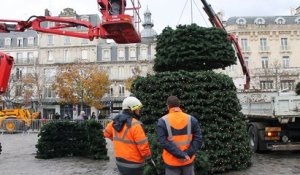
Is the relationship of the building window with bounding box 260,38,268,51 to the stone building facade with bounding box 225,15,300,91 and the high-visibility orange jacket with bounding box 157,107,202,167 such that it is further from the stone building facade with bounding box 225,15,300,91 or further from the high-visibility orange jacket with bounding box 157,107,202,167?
the high-visibility orange jacket with bounding box 157,107,202,167

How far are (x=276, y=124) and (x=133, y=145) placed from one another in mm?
8167

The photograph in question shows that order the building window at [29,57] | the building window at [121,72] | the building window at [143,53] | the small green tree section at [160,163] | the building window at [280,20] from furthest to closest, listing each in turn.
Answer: the building window at [29,57], the building window at [121,72], the building window at [143,53], the building window at [280,20], the small green tree section at [160,163]

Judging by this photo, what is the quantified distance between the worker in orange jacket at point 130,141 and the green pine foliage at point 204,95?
315cm

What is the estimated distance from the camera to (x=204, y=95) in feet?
30.9

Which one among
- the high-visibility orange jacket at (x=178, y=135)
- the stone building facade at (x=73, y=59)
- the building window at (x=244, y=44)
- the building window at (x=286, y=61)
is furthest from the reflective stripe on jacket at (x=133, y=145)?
the stone building facade at (x=73, y=59)

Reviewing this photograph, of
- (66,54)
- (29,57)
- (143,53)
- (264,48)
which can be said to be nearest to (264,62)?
(264,48)

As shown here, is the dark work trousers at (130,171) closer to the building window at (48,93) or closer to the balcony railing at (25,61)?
the building window at (48,93)

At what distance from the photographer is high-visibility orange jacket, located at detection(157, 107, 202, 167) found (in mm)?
5684

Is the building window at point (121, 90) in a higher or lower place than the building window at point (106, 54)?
lower

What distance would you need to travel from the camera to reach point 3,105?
2389 inches

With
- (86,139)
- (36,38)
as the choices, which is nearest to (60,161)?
(86,139)

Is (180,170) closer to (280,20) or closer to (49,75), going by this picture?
(280,20)

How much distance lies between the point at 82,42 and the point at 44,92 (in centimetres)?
984

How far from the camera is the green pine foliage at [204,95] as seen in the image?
931 cm
